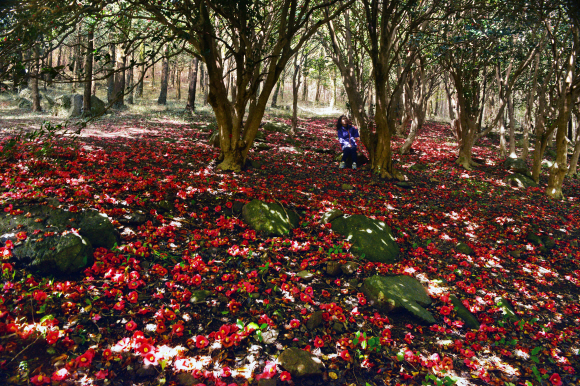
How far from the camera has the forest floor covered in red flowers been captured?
3.04m

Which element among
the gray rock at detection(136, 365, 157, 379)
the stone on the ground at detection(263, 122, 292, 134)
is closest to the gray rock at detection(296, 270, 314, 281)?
the gray rock at detection(136, 365, 157, 379)

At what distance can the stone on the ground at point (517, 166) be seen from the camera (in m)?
11.7

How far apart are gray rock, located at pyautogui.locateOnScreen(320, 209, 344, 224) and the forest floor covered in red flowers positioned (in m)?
0.21

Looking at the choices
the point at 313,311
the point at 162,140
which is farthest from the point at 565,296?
the point at 162,140

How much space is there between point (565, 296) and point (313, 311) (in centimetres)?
455

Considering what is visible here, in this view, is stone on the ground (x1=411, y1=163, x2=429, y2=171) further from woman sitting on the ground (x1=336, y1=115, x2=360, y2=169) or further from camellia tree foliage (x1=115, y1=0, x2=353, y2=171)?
camellia tree foliage (x1=115, y1=0, x2=353, y2=171)

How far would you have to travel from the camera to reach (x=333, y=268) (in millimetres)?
5055

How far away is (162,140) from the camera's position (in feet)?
37.4

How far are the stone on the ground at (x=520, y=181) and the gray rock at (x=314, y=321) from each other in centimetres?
1053

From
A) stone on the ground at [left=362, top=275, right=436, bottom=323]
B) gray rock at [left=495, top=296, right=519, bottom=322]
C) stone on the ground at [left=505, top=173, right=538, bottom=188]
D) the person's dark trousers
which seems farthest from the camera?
stone on the ground at [left=505, top=173, right=538, bottom=188]

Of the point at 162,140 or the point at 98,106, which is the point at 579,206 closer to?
the point at 162,140

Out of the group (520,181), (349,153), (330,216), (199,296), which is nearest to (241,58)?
(330,216)

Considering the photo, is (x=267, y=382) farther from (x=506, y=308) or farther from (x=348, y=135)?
(x=348, y=135)

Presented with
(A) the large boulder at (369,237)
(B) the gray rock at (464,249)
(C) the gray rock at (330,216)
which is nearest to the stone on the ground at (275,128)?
(C) the gray rock at (330,216)
